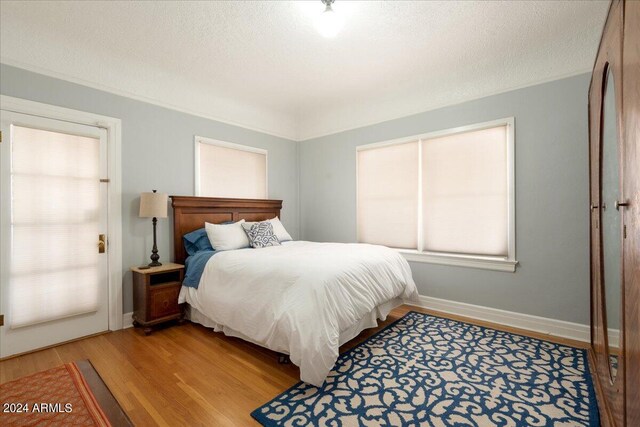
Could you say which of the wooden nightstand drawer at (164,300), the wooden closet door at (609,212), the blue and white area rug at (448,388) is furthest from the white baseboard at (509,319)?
the wooden closet door at (609,212)

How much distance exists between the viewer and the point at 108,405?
6.00 feet

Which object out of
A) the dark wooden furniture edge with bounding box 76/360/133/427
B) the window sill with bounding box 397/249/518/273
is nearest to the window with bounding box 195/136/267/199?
the dark wooden furniture edge with bounding box 76/360/133/427

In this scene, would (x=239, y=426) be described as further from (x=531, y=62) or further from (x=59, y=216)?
(x=531, y=62)

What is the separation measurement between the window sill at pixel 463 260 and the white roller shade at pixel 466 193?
0.09m

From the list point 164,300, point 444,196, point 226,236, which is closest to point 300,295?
point 226,236

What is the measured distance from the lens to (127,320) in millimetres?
3102

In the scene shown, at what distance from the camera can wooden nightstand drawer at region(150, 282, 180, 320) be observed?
295cm

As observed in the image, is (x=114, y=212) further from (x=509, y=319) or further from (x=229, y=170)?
(x=509, y=319)

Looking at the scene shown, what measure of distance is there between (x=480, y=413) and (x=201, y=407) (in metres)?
1.67

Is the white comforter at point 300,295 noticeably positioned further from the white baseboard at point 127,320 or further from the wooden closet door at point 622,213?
the wooden closet door at point 622,213

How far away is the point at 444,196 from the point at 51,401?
3.88m

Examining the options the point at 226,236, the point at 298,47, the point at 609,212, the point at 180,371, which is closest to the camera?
the point at 609,212

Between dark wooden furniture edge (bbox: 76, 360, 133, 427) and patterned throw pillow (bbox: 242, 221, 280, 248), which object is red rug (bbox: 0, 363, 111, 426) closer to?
dark wooden furniture edge (bbox: 76, 360, 133, 427)

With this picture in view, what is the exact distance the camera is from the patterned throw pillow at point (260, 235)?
11.6ft
